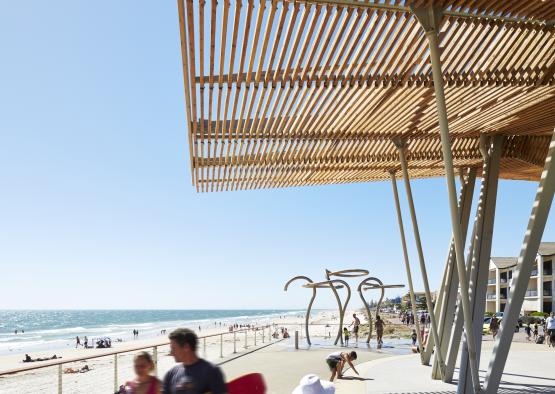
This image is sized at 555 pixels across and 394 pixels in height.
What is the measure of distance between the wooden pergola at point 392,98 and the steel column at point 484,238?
0.02 meters

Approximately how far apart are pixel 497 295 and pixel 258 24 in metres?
57.0

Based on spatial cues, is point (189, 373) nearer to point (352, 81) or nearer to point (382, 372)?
point (352, 81)

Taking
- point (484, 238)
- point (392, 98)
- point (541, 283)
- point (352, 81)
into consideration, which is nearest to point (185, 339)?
point (352, 81)

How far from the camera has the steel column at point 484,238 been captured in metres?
8.48

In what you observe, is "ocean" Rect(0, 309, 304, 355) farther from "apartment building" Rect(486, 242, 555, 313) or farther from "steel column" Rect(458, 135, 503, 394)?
"steel column" Rect(458, 135, 503, 394)

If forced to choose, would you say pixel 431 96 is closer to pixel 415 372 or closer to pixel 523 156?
pixel 523 156

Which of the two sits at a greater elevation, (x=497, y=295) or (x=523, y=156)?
(x=523, y=156)

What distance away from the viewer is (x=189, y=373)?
135 inches

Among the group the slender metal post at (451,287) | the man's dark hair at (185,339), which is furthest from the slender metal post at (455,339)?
the man's dark hair at (185,339)

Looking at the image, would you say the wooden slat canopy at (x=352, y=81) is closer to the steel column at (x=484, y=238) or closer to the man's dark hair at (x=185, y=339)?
the steel column at (x=484, y=238)

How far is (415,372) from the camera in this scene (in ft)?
33.9

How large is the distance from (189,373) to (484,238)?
6.49 meters

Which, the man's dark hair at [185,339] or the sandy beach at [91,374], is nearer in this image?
the man's dark hair at [185,339]

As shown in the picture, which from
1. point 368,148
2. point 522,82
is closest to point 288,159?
point 368,148
